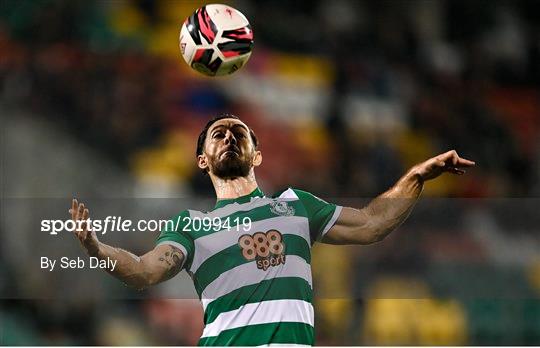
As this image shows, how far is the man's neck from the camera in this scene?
4.57 meters

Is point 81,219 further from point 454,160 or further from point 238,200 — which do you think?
point 454,160

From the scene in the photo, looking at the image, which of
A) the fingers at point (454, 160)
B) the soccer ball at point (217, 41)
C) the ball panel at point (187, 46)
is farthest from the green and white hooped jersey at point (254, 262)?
the ball panel at point (187, 46)

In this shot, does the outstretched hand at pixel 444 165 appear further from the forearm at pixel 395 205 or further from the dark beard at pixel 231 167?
the dark beard at pixel 231 167

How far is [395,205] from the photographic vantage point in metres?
4.53

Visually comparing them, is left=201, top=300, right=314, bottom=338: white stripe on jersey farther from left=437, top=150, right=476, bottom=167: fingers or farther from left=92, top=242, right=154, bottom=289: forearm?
left=437, top=150, right=476, bottom=167: fingers

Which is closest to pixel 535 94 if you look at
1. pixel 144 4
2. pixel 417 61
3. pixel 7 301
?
pixel 417 61

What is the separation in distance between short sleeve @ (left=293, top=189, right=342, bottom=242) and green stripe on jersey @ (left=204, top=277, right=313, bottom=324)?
0.34 metres

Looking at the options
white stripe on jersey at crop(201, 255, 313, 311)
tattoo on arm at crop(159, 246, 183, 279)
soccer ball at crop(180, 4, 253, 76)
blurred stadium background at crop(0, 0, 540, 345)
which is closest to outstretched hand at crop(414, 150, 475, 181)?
white stripe on jersey at crop(201, 255, 313, 311)

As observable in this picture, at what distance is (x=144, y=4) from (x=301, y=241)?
6.15 meters

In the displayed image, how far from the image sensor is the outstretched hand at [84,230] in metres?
3.90

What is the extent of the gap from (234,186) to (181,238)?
398mm

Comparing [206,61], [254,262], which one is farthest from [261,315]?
[206,61]

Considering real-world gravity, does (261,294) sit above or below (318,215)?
below

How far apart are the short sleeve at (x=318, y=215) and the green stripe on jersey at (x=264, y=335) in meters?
0.52
